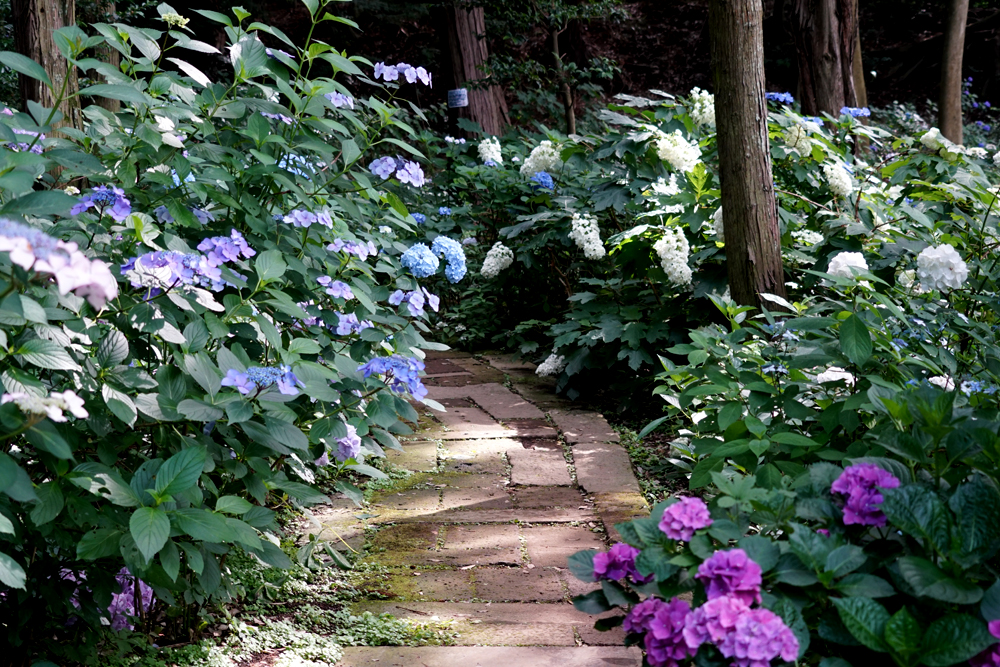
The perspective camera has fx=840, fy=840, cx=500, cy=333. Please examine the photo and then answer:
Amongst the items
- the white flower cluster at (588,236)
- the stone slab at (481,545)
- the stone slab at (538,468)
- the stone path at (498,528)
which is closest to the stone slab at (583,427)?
the stone path at (498,528)

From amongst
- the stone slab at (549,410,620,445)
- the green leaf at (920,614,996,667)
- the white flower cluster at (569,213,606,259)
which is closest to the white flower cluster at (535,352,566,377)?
the stone slab at (549,410,620,445)

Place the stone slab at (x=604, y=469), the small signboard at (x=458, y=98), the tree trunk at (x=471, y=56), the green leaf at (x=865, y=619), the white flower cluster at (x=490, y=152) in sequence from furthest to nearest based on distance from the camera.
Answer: the tree trunk at (x=471, y=56)
the small signboard at (x=458, y=98)
the white flower cluster at (x=490, y=152)
the stone slab at (x=604, y=469)
the green leaf at (x=865, y=619)

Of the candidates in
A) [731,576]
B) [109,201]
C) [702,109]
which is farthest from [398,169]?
[702,109]

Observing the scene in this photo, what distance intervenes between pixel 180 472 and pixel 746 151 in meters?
2.43

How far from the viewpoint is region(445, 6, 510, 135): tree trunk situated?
7.82 metres

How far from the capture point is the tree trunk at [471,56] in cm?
782

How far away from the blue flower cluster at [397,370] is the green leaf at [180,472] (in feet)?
1.66

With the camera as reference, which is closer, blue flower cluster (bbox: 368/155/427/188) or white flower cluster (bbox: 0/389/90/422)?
white flower cluster (bbox: 0/389/90/422)

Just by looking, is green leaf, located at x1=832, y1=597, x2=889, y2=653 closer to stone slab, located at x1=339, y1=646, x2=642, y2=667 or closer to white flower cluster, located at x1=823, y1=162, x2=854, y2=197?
stone slab, located at x1=339, y1=646, x2=642, y2=667

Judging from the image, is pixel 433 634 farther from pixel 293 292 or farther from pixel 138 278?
pixel 138 278

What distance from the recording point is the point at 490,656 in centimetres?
189

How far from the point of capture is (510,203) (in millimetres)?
5359

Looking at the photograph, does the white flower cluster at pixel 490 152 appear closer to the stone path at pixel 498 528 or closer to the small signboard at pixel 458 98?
the small signboard at pixel 458 98

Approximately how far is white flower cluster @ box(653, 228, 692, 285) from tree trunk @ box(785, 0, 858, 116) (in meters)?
→ 2.74
